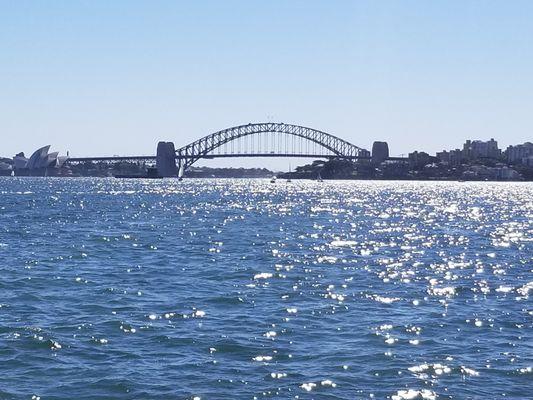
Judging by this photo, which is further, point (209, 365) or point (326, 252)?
point (326, 252)

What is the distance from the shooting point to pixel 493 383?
1686 centimetres

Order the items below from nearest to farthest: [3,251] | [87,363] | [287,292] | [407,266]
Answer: [87,363]
[287,292]
[407,266]
[3,251]

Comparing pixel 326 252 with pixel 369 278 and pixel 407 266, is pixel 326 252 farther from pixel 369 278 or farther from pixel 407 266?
pixel 369 278

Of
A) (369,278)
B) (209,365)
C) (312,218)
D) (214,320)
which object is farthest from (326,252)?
(312,218)

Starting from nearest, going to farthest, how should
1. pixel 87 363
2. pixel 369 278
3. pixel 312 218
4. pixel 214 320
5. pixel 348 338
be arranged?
pixel 87 363 → pixel 348 338 → pixel 214 320 → pixel 369 278 → pixel 312 218

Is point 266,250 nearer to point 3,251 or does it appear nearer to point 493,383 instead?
point 3,251

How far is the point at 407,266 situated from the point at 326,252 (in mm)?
6971

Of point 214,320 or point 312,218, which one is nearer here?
point 214,320

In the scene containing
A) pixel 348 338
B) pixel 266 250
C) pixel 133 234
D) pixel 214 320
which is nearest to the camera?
pixel 348 338

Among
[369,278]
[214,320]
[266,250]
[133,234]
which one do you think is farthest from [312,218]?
[214,320]

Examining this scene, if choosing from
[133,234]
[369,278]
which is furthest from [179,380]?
[133,234]

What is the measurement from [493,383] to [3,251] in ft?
94.7

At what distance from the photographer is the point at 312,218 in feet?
254

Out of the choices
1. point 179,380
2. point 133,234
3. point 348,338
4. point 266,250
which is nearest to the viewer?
point 179,380
